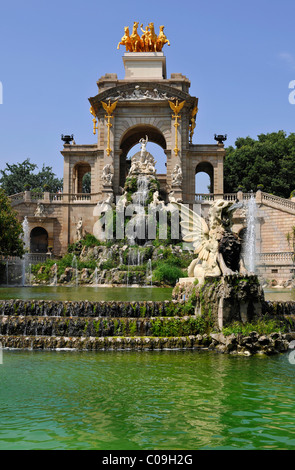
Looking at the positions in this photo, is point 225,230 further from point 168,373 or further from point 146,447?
point 146,447

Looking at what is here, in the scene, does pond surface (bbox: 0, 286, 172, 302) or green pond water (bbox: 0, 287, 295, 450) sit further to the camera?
pond surface (bbox: 0, 286, 172, 302)

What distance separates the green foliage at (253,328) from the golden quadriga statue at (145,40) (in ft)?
127

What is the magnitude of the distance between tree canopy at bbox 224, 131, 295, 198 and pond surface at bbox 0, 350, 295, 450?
41452mm

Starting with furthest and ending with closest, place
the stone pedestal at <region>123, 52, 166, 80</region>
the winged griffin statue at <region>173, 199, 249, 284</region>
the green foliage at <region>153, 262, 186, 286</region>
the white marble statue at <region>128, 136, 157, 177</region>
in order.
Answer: the stone pedestal at <region>123, 52, 166, 80</region> → the white marble statue at <region>128, 136, 157, 177</region> → the green foliage at <region>153, 262, 186, 286</region> → the winged griffin statue at <region>173, 199, 249, 284</region>

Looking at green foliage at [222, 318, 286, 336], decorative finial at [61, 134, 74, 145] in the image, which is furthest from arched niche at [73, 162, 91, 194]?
green foliage at [222, 318, 286, 336]

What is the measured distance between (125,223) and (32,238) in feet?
38.2

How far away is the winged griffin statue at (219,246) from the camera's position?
1384 cm

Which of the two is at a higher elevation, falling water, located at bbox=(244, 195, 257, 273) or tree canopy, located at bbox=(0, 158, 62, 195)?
tree canopy, located at bbox=(0, 158, 62, 195)

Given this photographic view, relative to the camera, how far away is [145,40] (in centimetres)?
4716

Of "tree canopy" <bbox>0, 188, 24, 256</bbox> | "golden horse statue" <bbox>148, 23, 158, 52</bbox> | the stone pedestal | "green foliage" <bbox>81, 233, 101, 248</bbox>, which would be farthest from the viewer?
"golden horse statue" <bbox>148, 23, 158, 52</bbox>

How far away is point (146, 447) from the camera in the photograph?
6.02 meters

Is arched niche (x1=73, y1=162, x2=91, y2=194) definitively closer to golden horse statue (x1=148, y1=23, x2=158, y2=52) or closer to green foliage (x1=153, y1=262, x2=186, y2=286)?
golden horse statue (x1=148, y1=23, x2=158, y2=52)

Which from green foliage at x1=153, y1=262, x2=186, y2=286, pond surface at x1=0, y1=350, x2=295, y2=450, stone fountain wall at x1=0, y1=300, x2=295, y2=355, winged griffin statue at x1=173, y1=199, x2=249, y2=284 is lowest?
pond surface at x1=0, y1=350, x2=295, y2=450

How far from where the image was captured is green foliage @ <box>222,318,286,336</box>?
41.3ft
